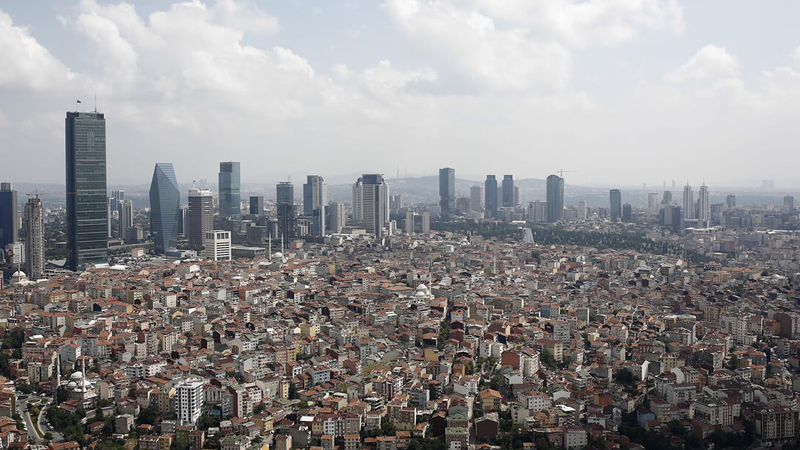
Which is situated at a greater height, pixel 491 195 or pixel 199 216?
pixel 491 195

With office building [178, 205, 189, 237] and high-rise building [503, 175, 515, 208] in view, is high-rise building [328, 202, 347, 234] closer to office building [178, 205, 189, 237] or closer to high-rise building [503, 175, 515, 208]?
office building [178, 205, 189, 237]

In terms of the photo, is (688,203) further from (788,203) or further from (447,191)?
(447,191)

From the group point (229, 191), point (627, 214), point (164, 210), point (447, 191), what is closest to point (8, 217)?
point (164, 210)

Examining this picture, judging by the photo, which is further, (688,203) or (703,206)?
(688,203)

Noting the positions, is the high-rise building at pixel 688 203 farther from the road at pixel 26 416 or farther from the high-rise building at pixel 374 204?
the road at pixel 26 416

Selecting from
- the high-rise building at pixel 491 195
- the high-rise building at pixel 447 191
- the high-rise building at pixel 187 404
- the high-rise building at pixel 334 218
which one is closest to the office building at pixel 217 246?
the high-rise building at pixel 334 218

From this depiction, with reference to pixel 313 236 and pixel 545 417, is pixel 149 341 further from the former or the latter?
pixel 313 236
